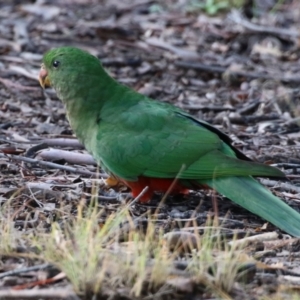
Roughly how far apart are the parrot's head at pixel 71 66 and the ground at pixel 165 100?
601 mm

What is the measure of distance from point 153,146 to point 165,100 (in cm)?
288

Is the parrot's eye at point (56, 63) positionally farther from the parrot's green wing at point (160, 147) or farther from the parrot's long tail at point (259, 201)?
the parrot's long tail at point (259, 201)

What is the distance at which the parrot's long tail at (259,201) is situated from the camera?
15.0 ft

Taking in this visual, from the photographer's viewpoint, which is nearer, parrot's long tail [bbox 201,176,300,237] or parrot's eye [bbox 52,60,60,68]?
parrot's long tail [bbox 201,176,300,237]

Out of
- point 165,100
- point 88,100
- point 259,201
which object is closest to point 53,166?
point 88,100

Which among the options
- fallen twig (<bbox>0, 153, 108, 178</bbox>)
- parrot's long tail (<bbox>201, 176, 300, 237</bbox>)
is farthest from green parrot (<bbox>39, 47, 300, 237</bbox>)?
fallen twig (<bbox>0, 153, 108, 178</bbox>)

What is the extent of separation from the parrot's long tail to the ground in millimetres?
Result: 86

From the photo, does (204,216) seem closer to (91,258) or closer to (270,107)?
(91,258)

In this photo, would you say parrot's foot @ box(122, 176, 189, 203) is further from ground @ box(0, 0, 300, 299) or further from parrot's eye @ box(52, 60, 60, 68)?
parrot's eye @ box(52, 60, 60, 68)

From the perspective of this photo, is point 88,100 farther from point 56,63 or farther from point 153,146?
point 153,146

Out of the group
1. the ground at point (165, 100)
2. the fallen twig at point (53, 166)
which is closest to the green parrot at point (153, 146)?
the ground at point (165, 100)

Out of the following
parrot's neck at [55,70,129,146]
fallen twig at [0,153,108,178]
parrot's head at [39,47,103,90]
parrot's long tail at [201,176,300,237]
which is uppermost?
parrot's head at [39,47,103,90]

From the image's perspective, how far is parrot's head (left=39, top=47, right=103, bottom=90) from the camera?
5598 mm

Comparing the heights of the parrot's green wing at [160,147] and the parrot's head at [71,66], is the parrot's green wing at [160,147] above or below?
below
